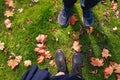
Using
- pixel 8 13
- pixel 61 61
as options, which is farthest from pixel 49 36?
pixel 8 13

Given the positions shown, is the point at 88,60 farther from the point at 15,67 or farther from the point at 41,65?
the point at 15,67

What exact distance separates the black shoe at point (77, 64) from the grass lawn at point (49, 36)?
132 millimetres

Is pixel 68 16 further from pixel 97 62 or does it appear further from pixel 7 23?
pixel 7 23

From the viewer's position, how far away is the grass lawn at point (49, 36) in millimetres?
4223

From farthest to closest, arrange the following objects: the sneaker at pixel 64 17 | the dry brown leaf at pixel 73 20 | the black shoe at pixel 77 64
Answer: the dry brown leaf at pixel 73 20, the sneaker at pixel 64 17, the black shoe at pixel 77 64

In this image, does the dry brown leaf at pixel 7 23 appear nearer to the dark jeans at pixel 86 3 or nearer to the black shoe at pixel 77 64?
the dark jeans at pixel 86 3

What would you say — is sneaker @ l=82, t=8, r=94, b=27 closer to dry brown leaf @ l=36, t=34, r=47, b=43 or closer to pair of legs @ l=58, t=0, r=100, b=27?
pair of legs @ l=58, t=0, r=100, b=27

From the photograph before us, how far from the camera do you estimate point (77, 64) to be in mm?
4082

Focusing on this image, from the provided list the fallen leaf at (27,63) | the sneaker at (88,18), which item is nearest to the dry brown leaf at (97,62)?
the sneaker at (88,18)

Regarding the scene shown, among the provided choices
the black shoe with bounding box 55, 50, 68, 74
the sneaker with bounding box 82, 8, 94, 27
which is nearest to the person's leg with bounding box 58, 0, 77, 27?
the sneaker with bounding box 82, 8, 94, 27

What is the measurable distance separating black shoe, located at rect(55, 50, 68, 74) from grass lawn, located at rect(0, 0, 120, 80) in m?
0.13

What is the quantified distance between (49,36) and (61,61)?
1.77ft

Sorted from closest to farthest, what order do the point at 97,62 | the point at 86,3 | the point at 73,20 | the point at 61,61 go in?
the point at 86,3 < the point at 61,61 < the point at 97,62 < the point at 73,20

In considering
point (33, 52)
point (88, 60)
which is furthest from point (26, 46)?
point (88, 60)
